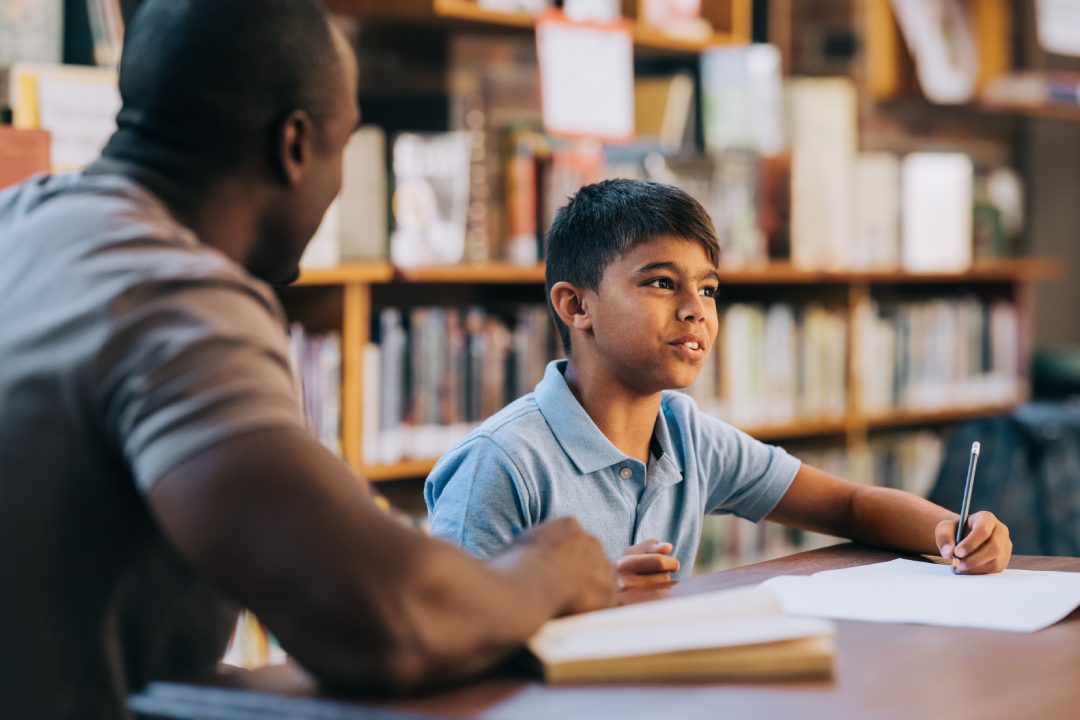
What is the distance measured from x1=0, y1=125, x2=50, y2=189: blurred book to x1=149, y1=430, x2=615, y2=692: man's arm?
→ 1.15 metres

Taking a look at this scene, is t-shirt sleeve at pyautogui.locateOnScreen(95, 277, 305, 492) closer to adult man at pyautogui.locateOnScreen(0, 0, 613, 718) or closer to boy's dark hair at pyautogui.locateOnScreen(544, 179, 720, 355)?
adult man at pyautogui.locateOnScreen(0, 0, 613, 718)

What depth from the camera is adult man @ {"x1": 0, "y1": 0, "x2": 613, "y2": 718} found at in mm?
879

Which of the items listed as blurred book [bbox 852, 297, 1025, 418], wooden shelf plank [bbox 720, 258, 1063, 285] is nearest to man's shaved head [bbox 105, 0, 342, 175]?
wooden shelf plank [bbox 720, 258, 1063, 285]

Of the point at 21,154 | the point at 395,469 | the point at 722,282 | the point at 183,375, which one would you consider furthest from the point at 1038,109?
the point at 183,375

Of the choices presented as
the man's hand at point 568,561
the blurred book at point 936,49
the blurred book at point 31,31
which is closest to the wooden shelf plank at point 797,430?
the blurred book at point 936,49

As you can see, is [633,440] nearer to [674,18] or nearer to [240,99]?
[240,99]

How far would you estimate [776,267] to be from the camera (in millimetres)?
3424

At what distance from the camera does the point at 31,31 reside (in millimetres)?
2189

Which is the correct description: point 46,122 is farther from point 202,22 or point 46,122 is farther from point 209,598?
point 209,598

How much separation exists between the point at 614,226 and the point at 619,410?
0.77 ft

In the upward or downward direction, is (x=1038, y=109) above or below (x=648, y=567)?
above

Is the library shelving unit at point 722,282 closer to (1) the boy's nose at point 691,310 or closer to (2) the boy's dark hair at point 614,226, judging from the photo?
(2) the boy's dark hair at point 614,226

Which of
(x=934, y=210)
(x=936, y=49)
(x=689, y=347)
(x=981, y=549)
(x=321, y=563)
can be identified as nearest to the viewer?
(x=321, y=563)

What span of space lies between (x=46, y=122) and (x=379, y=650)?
1483 mm
